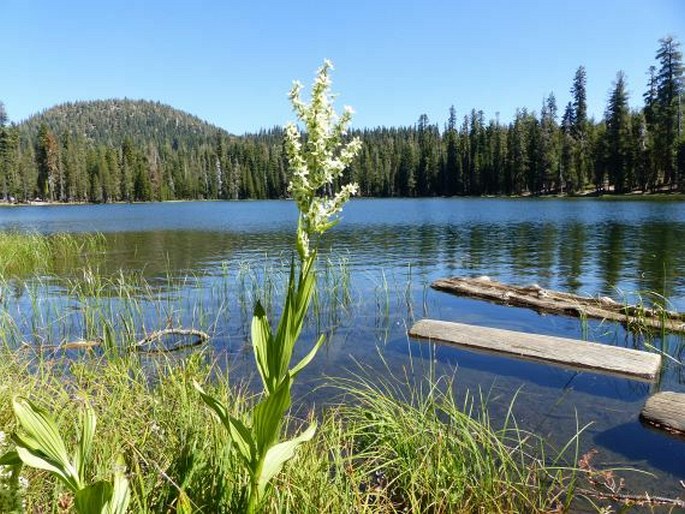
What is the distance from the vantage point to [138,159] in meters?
153

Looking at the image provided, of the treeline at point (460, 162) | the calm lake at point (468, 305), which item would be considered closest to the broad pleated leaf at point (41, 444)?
the calm lake at point (468, 305)

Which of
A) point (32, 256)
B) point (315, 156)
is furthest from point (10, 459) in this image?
point (32, 256)

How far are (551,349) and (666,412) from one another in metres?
3.03

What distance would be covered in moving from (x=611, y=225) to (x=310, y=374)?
3865cm

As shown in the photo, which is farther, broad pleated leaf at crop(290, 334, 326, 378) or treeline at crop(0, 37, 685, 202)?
treeline at crop(0, 37, 685, 202)

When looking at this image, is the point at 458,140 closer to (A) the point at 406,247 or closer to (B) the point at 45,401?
(A) the point at 406,247

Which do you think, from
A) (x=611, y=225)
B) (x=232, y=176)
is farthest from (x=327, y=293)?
(x=232, y=176)

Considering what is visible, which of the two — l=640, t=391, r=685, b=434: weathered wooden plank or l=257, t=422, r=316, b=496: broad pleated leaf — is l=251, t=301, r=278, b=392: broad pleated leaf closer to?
l=257, t=422, r=316, b=496: broad pleated leaf

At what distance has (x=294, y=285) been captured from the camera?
3.01 m

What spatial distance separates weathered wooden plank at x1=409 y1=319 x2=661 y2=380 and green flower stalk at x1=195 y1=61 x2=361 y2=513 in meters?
8.59

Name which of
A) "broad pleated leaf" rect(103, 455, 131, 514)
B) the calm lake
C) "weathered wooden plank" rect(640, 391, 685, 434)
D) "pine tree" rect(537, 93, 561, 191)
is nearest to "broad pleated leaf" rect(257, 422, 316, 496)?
"broad pleated leaf" rect(103, 455, 131, 514)

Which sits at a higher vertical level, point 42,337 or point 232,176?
point 232,176

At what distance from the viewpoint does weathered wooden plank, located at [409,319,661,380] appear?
947 cm

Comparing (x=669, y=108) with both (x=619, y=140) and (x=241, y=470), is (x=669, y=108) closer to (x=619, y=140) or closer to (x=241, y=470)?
(x=619, y=140)
